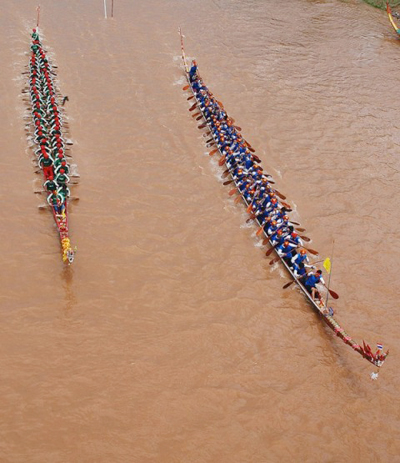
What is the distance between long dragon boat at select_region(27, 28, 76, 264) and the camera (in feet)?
32.1

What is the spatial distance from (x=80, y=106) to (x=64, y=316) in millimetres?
8154

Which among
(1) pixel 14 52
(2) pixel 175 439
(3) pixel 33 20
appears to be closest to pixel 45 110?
(1) pixel 14 52

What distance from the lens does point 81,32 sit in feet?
62.8

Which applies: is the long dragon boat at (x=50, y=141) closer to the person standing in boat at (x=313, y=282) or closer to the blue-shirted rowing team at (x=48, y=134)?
the blue-shirted rowing team at (x=48, y=134)

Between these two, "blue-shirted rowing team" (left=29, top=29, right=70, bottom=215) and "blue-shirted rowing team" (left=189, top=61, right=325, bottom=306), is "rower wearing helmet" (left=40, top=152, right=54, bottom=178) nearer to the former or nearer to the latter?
"blue-shirted rowing team" (left=29, top=29, right=70, bottom=215)

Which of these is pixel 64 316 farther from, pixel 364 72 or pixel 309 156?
pixel 364 72

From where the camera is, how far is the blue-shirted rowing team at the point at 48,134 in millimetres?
10586

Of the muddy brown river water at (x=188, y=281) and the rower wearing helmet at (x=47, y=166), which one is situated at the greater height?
the rower wearing helmet at (x=47, y=166)

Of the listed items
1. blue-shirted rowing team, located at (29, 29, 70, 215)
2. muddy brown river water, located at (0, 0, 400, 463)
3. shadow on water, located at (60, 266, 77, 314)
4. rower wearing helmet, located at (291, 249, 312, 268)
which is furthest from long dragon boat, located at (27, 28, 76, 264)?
rower wearing helmet, located at (291, 249, 312, 268)

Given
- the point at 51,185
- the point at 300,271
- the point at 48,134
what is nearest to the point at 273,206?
the point at 300,271

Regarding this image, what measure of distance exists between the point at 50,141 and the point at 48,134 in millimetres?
400

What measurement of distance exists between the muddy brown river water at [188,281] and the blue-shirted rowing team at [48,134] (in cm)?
46

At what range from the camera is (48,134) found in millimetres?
Result: 12383

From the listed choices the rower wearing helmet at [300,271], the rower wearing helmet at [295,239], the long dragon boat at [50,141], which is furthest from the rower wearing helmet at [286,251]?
the long dragon boat at [50,141]
